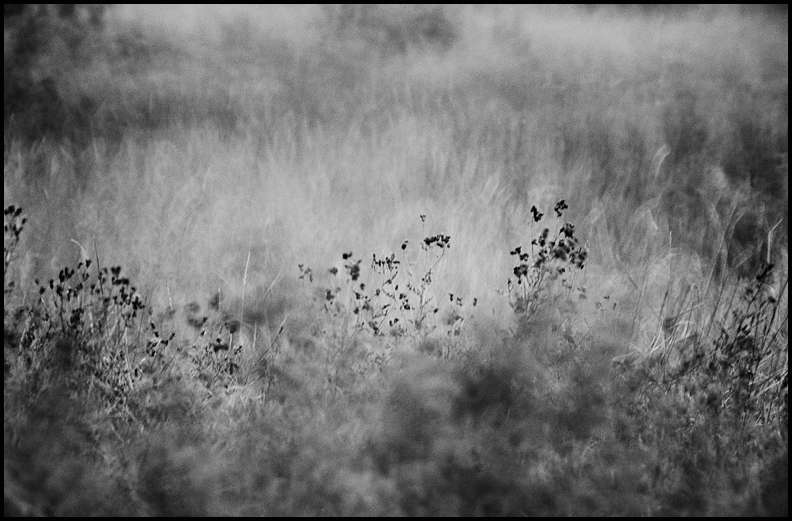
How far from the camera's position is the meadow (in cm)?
212

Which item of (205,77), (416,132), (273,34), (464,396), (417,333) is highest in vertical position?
(273,34)

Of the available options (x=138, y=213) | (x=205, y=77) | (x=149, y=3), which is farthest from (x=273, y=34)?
(x=138, y=213)

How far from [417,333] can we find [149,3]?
4554 millimetres

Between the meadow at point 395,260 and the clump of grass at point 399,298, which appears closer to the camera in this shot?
the meadow at point 395,260

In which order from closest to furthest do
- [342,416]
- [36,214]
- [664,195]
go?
[342,416], [36,214], [664,195]

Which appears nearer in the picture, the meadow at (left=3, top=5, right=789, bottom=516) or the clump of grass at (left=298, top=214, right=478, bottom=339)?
the meadow at (left=3, top=5, right=789, bottom=516)

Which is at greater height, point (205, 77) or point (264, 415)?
point (205, 77)

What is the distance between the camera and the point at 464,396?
2305mm

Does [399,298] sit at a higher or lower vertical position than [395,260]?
lower

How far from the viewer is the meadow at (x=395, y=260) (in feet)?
6.95

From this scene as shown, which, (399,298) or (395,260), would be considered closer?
(399,298)

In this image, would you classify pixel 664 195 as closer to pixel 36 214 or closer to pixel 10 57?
pixel 36 214

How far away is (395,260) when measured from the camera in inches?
120

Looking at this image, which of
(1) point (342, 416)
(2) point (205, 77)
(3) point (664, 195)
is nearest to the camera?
(1) point (342, 416)
